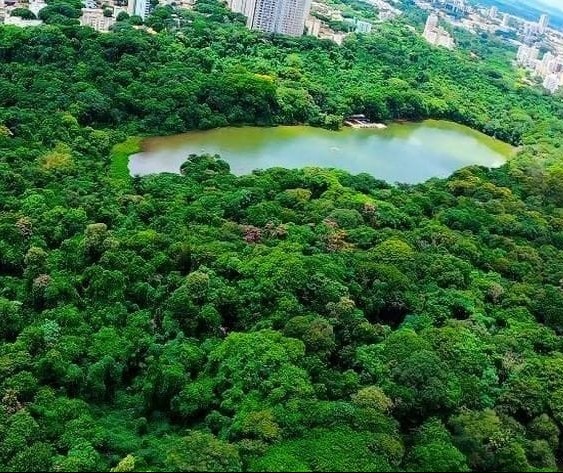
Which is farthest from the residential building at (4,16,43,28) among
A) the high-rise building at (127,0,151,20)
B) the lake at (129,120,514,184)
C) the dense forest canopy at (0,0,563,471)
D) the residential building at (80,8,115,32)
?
the lake at (129,120,514,184)

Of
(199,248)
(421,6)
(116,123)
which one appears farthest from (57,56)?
(421,6)

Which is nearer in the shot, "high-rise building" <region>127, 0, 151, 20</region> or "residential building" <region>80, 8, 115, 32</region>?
"residential building" <region>80, 8, 115, 32</region>

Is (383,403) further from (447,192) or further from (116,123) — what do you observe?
(116,123)

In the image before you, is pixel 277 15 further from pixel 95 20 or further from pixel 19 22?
pixel 19 22

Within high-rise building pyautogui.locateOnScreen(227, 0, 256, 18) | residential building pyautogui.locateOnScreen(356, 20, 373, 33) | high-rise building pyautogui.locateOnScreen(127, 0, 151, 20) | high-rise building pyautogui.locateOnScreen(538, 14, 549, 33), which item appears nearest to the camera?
high-rise building pyautogui.locateOnScreen(127, 0, 151, 20)

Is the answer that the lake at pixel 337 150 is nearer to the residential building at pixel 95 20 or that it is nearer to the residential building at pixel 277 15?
the residential building at pixel 95 20

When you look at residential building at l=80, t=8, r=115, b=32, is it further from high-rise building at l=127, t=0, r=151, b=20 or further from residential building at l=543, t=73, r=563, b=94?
residential building at l=543, t=73, r=563, b=94

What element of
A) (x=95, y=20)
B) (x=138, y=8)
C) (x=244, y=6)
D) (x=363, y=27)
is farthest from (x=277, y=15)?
(x=95, y=20)
